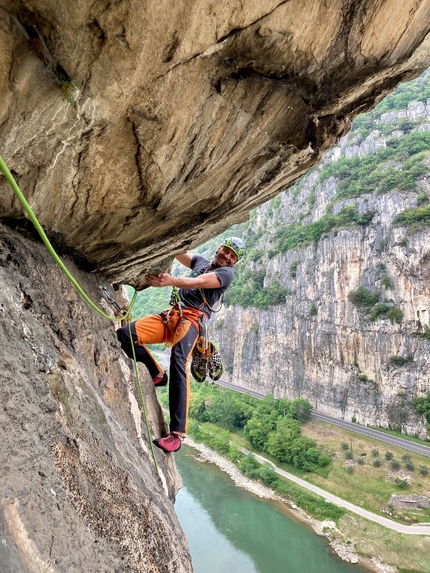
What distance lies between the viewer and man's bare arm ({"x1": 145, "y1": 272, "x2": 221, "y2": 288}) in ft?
10.0

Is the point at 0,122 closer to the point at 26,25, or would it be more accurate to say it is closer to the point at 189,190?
the point at 26,25

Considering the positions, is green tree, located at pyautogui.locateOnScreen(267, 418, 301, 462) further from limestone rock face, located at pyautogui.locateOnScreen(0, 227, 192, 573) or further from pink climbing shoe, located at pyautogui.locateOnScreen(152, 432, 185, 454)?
limestone rock face, located at pyautogui.locateOnScreen(0, 227, 192, 573)

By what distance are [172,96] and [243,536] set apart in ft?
57.4

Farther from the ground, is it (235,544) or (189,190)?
(189,190)

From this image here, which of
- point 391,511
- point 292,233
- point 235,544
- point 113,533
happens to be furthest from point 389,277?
point 113,533

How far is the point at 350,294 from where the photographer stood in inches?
1091

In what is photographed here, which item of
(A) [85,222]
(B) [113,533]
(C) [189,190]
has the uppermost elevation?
(C) [189,190]

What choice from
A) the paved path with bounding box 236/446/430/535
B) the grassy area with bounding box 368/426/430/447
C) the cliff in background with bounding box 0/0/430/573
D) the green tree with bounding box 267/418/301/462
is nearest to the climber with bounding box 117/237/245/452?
the cliff in background with bounding box 0/0/430/573

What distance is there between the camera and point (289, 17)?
187 centimetres

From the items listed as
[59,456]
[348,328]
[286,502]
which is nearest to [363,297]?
[348,328]

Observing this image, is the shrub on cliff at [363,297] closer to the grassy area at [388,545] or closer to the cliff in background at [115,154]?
the grassy area at [388,545]

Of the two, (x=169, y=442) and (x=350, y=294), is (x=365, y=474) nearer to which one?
(x=350, y=294)

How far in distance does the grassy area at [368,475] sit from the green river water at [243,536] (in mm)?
3228

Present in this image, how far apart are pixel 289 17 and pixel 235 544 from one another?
17.3 meters
